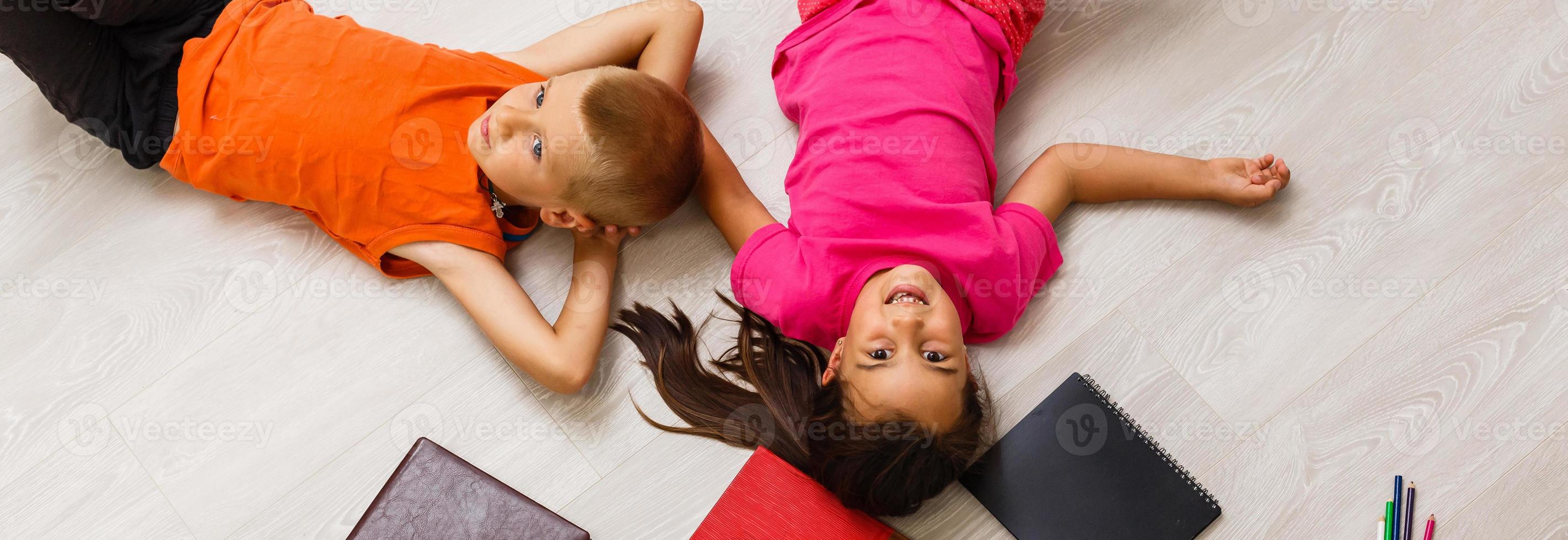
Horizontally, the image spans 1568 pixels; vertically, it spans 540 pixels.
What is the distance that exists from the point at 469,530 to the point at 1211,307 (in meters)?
0.84

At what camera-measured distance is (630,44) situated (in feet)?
3.38

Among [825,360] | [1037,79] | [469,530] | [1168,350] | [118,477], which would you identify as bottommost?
[118,477]

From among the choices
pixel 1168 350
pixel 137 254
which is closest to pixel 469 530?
pixel 137 254

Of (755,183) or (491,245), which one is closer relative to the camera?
(491,245)

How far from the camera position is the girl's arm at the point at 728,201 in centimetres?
98

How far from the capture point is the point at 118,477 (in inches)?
38.4

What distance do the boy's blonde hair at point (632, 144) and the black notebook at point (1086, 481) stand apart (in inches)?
17.7

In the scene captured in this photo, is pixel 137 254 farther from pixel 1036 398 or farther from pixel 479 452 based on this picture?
pixel 1036 398
